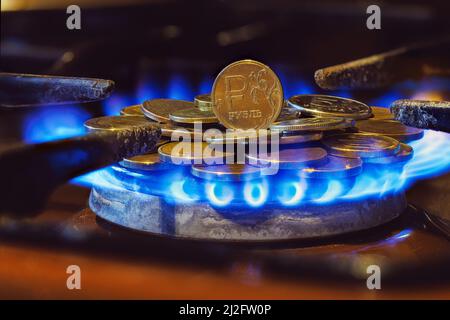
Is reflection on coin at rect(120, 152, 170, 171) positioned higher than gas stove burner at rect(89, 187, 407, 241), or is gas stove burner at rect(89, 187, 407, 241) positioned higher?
reflection on coin at rect(120, 152, 170, 171)

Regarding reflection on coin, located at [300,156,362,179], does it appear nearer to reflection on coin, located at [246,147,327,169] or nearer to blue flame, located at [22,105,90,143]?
reflection on coin, located at [246,147,327,169]

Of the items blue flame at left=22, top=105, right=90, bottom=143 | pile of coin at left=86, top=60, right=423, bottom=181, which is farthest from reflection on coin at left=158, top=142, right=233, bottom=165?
blue flame at left=22, top=105, right=90, bottom=143

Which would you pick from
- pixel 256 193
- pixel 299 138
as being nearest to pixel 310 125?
pixel 299 138

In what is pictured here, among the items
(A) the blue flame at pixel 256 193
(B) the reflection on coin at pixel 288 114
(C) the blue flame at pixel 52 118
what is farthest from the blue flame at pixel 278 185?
(C) the blue flame at pixel 52 118

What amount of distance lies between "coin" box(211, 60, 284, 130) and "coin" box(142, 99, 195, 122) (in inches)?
3.7

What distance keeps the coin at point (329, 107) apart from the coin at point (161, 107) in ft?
0.50

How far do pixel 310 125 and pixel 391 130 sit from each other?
0.56 ft

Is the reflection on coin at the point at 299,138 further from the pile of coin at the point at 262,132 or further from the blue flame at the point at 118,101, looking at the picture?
the blue flame at the point at 118,101

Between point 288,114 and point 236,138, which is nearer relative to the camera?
point 236,138

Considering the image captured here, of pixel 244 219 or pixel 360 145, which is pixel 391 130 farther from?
pixel 244 219

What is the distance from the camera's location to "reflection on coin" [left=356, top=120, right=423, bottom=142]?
0.76 meters

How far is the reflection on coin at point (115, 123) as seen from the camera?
712mm

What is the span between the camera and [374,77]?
1.03 meters

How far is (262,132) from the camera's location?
662 millimetres
